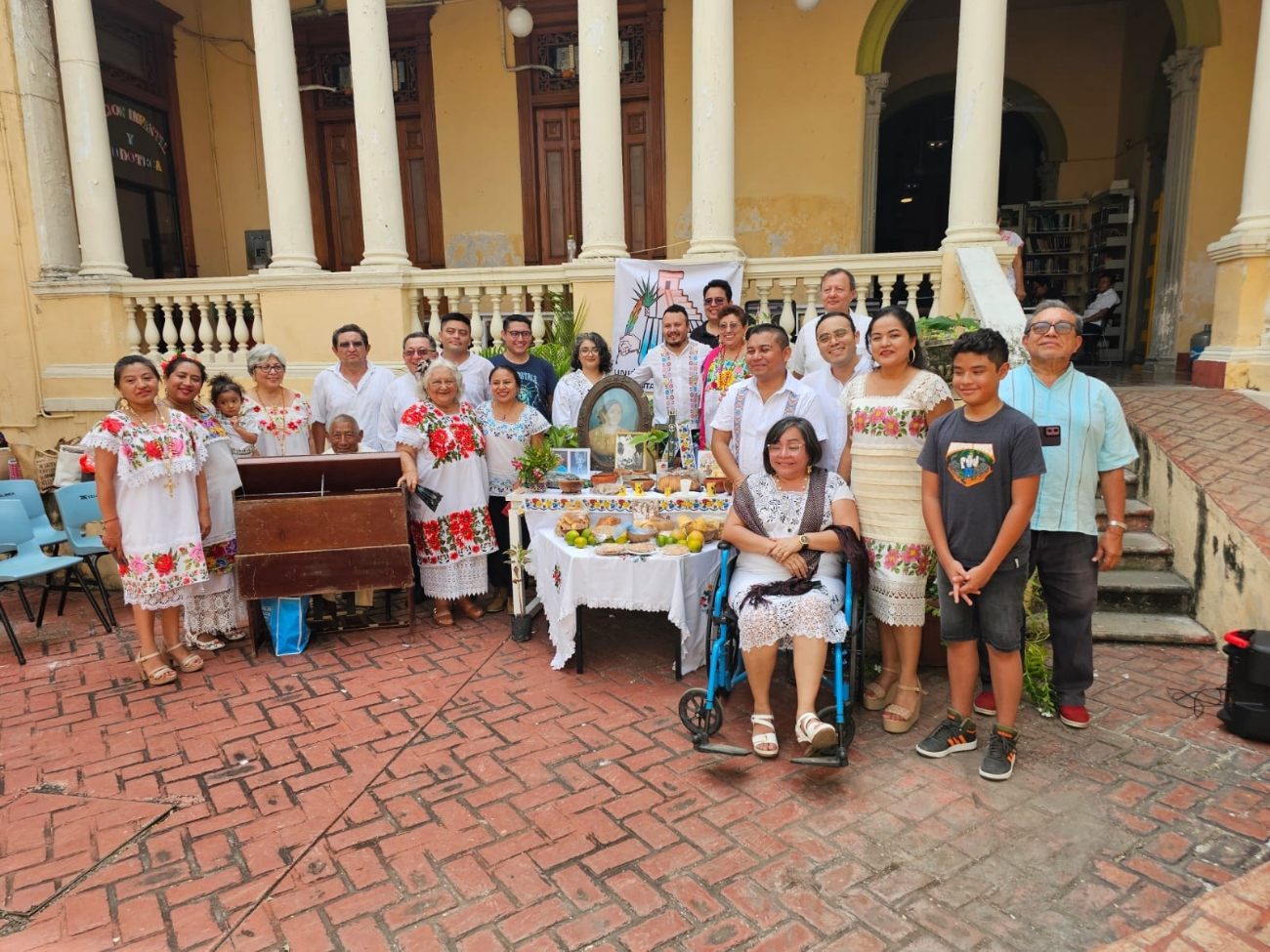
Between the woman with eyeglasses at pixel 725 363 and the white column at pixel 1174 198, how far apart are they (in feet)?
25.4

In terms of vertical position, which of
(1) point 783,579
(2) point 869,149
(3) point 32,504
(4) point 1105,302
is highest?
(2) point 869,149

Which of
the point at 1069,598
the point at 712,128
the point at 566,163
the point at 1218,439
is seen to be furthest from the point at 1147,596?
the point at 566,163

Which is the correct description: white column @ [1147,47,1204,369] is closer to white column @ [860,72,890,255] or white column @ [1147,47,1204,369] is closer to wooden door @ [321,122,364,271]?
white column @ [860,72,890,255]

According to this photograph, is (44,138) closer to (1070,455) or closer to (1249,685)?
(1070,455)

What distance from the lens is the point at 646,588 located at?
4.17 m

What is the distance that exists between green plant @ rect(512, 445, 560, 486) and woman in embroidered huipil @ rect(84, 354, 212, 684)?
1.87 m

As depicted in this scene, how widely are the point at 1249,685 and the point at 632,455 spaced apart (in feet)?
10.8

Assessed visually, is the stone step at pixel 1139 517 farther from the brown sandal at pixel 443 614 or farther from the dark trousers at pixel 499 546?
the brown sandal at pixel 443 614

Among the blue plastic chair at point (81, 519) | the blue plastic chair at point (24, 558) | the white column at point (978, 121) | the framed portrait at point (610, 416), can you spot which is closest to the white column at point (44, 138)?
the blue plastic chair at point (81, 519)

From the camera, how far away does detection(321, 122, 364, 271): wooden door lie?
1123 cm

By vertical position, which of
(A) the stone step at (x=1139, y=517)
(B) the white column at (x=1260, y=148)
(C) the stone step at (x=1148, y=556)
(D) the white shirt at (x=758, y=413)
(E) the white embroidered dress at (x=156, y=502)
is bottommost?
(C) the stone step at (x=1148, y=556)

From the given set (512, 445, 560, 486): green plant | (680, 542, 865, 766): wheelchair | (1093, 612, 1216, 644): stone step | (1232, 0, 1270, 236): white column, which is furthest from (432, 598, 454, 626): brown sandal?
(1232, 0, 1270, 236): white column

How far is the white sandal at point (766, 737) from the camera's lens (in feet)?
11.2

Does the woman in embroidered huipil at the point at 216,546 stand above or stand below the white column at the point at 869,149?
below
